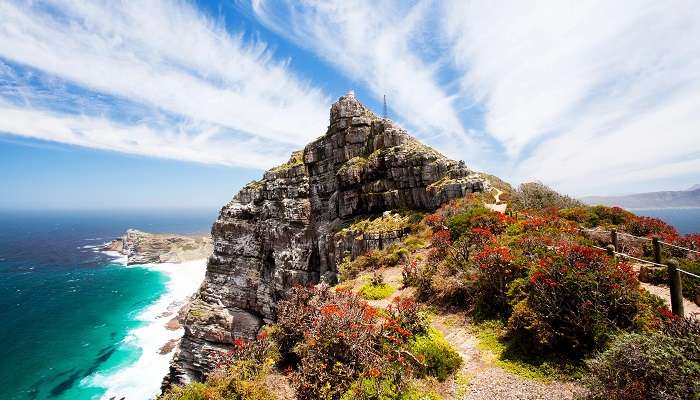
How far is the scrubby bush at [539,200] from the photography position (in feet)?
76.6

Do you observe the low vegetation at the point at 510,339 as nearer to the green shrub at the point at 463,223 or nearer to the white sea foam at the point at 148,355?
the green shrub at the point at 463,223

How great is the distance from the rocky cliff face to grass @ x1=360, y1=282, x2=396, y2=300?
1397 cm

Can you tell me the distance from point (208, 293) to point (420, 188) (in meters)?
31.7

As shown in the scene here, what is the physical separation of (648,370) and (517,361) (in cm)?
329

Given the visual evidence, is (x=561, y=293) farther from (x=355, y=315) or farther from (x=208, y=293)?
(x=208, y=293)

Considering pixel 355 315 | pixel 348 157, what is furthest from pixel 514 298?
pixel 348 157

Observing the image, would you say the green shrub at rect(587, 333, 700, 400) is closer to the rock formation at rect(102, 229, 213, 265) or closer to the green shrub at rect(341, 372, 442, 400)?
the green shrub at rect(341, 372, 442, 400)

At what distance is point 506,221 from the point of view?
16.6 meters

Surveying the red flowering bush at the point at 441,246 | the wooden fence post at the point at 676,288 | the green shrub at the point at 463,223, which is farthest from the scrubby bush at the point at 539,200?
the wooden fence post at the point at 676,288

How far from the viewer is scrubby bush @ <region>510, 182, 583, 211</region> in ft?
76.6

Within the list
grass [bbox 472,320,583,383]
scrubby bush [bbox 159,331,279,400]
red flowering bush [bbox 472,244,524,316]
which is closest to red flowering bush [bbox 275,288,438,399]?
scrubby bush [bbox 159,331,279,400]

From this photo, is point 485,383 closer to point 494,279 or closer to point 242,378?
point 494,279

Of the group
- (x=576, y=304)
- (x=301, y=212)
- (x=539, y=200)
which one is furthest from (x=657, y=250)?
(x=301, y=212)

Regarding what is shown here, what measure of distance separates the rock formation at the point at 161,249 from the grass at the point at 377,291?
10534 cm
